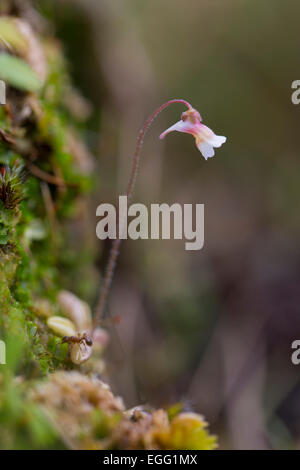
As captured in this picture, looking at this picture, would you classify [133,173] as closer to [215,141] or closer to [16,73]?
[215,141]

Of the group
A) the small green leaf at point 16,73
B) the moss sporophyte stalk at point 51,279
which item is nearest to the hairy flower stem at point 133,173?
the moss sporophyte stalk at point 51,279

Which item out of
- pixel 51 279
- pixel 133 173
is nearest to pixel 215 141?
pixel 133 173

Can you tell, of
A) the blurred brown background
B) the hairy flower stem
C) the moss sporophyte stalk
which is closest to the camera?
the moss sporophyte stalk

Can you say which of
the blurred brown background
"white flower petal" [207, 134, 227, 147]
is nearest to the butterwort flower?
"white flower petal" [207, 134, 227, 147]

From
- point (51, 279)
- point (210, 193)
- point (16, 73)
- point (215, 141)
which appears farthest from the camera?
point (210, 193)

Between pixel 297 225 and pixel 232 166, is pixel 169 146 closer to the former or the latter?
pixel 232 166

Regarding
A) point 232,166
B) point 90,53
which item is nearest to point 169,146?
point 232,166

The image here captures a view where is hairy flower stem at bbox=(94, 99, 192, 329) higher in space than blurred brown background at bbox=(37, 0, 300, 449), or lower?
lower

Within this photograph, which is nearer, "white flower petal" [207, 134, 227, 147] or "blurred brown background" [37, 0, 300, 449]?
"white flower petal" [207, 134, 227, 147]

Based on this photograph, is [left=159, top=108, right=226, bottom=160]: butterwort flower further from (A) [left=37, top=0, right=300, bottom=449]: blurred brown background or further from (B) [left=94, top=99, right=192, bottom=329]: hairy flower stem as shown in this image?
(A) [left=37, top=0, right=300, bottom=449]: blurred brown background
